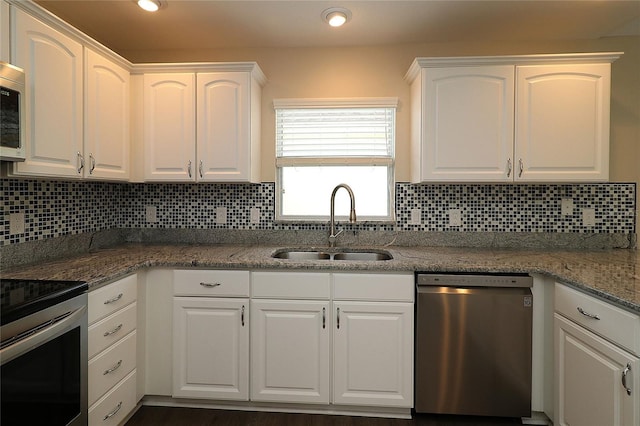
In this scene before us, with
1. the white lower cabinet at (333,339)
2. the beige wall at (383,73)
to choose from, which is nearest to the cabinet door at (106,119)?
the beige wall at (383,73)

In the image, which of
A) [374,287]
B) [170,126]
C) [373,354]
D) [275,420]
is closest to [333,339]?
[373,354]

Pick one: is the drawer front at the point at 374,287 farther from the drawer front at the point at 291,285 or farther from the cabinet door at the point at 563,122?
the cabinet door at the point at 563,122

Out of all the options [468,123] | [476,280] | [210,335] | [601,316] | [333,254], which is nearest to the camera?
[601,316]

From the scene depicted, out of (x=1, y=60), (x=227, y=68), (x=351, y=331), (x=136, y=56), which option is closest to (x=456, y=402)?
(x=351, y=331)

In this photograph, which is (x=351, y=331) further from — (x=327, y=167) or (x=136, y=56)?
(x=136, y=56)

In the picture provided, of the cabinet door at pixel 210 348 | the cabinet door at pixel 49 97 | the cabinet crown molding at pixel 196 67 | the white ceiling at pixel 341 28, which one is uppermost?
the white ceiling at pixel 341 28

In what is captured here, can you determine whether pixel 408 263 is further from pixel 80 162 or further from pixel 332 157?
pixel 80 162

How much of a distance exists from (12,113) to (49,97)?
30 cm

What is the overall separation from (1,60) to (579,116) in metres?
3.09

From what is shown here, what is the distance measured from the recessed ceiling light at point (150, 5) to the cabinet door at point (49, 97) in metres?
0.46

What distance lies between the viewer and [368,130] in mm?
2658

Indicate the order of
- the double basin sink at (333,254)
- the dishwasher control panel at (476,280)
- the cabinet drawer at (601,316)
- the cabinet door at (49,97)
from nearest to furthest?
1. the cabinet drawer at (601,316)
2. the cabinet door at (49,97)
3. the dishwasher control panel at (476,280)
4. the double basin sink at (333,254)

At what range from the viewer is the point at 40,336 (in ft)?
4.09

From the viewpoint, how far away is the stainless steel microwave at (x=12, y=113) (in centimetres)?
139
